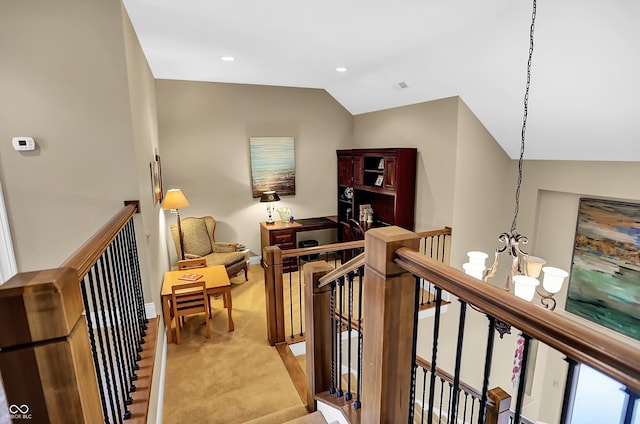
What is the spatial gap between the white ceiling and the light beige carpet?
10.1 feet

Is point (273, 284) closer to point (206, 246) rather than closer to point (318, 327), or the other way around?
point (318, 327)

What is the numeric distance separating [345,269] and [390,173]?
11.4ft

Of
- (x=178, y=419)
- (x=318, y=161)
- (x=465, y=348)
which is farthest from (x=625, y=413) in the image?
(x=318, y=161)

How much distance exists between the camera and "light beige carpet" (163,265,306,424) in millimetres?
2561

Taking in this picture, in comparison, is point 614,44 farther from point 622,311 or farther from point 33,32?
point 33,32

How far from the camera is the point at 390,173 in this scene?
479 cm

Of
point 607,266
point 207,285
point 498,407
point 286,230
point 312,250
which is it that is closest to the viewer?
point 498,407

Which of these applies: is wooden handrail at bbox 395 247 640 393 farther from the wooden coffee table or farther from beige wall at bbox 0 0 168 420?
the wooden coffee table

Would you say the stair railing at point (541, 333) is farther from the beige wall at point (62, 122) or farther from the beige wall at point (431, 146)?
the beige wall at point (431, 146)

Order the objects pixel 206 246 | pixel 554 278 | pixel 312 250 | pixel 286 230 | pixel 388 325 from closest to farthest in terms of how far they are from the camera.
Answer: pixel 388 325
pixel 554 278
pixel 312 250
pixel 206 246
pixel 286 230

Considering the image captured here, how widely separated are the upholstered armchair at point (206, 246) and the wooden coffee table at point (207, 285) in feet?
2.88

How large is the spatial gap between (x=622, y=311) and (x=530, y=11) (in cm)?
342

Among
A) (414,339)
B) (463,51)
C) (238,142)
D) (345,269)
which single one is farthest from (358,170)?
(414,339)

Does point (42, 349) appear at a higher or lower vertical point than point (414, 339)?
higher
